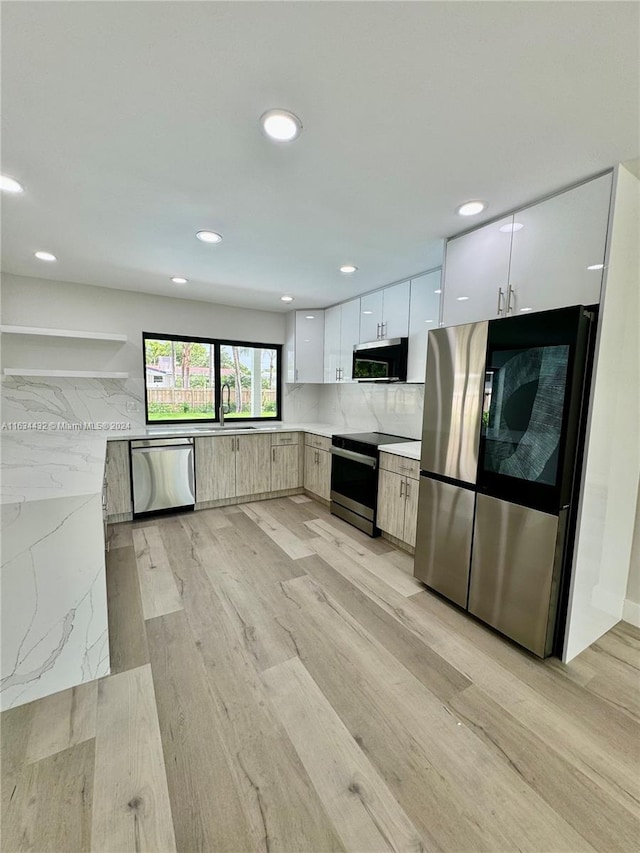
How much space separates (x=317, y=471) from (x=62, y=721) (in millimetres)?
3154

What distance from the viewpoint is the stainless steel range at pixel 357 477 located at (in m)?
3.42

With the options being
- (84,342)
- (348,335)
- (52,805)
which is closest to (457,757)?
(52,805)

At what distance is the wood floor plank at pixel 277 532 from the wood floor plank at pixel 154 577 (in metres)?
0.95

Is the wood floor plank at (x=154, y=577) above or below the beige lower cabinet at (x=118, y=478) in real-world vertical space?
below

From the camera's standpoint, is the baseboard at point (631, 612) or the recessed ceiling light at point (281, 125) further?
the baseboard at point (631, 612)

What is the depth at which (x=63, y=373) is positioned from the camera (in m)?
3.45

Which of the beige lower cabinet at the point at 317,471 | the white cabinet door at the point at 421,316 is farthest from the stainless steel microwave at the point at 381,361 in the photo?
the beige lower cabinet at the point at 317,471

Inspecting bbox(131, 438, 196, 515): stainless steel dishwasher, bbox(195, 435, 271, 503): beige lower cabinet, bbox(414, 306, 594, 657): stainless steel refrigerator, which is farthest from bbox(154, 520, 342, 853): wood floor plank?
bbox(195, 435, 271, 503): beige lower cabinet

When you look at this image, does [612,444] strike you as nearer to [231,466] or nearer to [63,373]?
[231,466]

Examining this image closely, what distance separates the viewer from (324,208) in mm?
2074

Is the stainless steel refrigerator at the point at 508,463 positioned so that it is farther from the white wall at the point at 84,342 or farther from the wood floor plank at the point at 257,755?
the white wall at the point at 84,342

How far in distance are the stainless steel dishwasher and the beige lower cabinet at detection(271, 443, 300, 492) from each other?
1.01 m

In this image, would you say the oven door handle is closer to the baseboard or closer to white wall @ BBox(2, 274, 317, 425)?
the baseboard

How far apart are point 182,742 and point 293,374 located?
13.0ft
